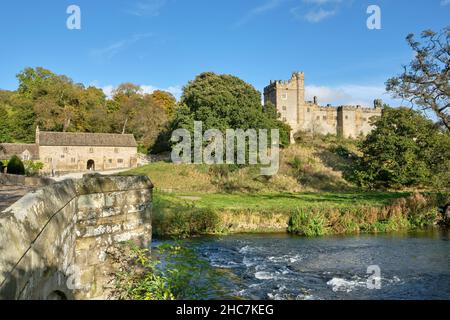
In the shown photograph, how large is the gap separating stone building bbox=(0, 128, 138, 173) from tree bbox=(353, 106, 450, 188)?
114 feet

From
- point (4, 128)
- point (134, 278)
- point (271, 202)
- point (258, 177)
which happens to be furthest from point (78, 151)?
point (134, 278)

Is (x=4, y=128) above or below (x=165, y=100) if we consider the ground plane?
below

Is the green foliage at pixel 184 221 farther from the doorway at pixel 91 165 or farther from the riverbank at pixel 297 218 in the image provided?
the doorway at pixel 91 165

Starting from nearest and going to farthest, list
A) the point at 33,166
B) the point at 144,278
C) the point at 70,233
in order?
the point at 70,233, the point at 144,278, the point at 33,166

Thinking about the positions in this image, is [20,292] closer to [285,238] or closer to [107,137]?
[285,238]

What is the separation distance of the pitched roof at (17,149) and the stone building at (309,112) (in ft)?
127

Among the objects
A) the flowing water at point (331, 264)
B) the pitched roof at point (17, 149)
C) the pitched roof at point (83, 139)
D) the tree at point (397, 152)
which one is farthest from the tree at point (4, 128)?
the flowing water at point (331, 264)

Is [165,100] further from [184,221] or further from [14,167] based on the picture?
[184,221]

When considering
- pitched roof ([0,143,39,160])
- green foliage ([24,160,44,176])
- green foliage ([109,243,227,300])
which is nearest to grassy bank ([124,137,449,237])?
green foliage ([109,243,227,300])

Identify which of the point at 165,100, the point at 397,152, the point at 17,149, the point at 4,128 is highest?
the point at 165,100

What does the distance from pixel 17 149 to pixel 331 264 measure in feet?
165

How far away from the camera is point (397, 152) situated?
36.9m

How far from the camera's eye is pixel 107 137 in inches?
2303

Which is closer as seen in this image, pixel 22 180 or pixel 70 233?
pixel 70 233
